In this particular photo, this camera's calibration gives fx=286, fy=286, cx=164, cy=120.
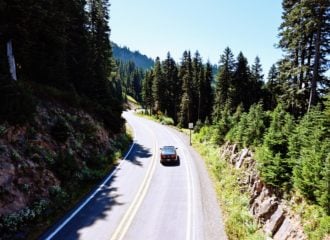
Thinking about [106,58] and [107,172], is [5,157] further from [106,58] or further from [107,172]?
[106,58]

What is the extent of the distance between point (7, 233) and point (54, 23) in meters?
19.9

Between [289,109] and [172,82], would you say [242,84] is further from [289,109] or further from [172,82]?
[172,82]

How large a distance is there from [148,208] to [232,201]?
4.85 m

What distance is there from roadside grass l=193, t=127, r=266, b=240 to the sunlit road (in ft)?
1.62

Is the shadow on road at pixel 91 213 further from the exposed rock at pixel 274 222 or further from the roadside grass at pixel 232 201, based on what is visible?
the exposed rock at pixel 274 222

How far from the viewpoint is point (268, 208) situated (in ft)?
44.5

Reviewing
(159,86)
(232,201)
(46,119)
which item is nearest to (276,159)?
(232,201)

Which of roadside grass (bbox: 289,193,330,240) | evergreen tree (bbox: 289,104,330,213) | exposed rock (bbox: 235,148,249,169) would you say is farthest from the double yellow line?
evergreen tree (bbox: 289,104,330,213)

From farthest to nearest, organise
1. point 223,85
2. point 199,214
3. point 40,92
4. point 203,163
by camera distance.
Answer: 1. point 223,85
2. point 203,163
3. point 40,92
4. point 199,214

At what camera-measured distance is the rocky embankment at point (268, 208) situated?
11.4 m

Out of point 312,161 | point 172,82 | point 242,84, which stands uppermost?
point 172,82

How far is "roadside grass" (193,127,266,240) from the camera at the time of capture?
1318 cm

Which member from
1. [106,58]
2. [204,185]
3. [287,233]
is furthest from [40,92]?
[106,58]

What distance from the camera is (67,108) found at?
24.7m
